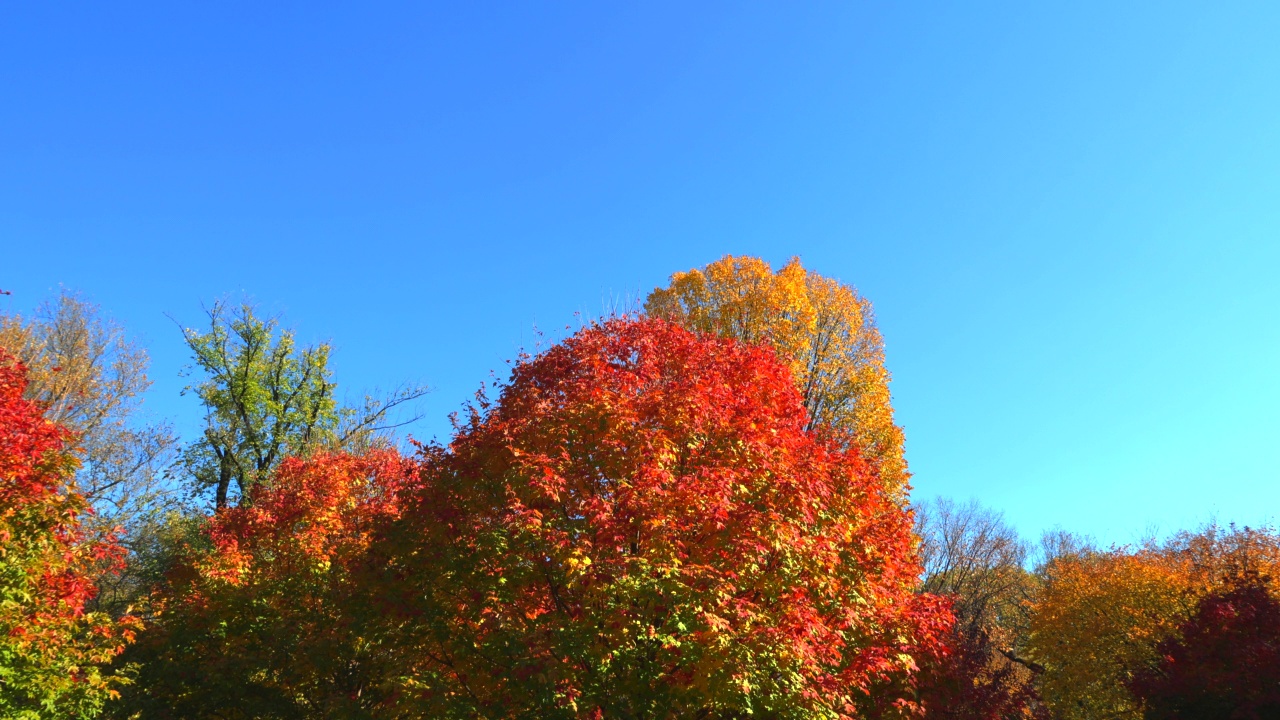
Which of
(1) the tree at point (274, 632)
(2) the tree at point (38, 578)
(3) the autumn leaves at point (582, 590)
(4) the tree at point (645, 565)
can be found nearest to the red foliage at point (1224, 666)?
(3) the autumn leaves at point (582, 590)

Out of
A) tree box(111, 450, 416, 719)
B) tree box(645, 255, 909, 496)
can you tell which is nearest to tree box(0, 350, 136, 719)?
tree box(111, 450, 416, 719)

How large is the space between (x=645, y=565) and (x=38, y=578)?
1166cm

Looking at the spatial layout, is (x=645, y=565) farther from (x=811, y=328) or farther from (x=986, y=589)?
(x=986, y=589)

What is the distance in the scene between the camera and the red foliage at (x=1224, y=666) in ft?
50.8

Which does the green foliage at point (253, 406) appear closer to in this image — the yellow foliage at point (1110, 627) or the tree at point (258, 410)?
the tree at point (258, 410)

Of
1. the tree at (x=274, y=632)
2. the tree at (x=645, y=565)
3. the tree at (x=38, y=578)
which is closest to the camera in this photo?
the tree at (x=645, y=565)

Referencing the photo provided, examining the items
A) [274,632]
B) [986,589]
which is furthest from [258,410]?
[986,589]

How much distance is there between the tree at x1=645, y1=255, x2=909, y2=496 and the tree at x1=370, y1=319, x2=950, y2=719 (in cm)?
1514

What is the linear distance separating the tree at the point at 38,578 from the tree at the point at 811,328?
21.6 m

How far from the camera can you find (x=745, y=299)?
30484 mm

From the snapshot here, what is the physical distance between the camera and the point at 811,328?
30281mm

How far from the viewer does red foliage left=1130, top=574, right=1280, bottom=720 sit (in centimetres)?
1548

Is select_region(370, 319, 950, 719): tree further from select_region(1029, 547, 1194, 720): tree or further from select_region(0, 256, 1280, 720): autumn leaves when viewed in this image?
select_region(1029, 547, 1194, 720): tree

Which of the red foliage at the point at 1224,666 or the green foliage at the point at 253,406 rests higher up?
the green foliage at the point at 253,406
